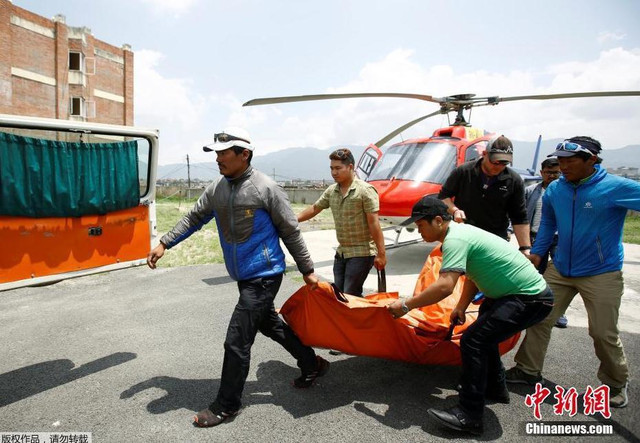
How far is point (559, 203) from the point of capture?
319 cm

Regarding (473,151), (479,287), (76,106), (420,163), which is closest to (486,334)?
(479,287)

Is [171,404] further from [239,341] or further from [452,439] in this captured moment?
[452,439]

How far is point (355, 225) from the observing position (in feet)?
12.5

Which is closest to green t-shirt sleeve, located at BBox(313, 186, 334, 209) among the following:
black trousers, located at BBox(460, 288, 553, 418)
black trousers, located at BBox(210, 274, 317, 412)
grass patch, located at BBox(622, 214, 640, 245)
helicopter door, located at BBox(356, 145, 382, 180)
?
black trousers, located at BBox(210, 274, 317, 412)

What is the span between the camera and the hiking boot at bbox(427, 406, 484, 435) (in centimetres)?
255

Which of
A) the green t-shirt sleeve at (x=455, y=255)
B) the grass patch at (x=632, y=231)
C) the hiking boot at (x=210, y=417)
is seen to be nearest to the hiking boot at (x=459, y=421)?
the green t-shirt sleeve at (x=455, y=255)

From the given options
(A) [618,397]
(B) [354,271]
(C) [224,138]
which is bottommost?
(A) [618,397]

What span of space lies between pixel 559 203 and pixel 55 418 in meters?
4.06

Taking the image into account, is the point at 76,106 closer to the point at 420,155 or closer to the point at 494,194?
the point at 420,155

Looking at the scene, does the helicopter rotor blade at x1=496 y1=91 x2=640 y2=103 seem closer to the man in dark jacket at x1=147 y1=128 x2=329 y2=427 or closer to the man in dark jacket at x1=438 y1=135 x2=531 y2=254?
the man in dark jacket at x1=438 y1=135 x2=531 y2=254

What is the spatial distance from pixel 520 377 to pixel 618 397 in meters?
0.65

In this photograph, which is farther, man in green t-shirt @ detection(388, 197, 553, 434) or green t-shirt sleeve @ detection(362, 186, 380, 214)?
green t-shirt sleeve @ detection(362, 186, 380, 214)

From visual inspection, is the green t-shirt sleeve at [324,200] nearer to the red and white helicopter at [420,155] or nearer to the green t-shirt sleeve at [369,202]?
the green t-shirt sleeve at [369,202]

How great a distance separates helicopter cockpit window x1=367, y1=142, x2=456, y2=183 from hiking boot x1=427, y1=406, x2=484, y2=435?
18.4ft
